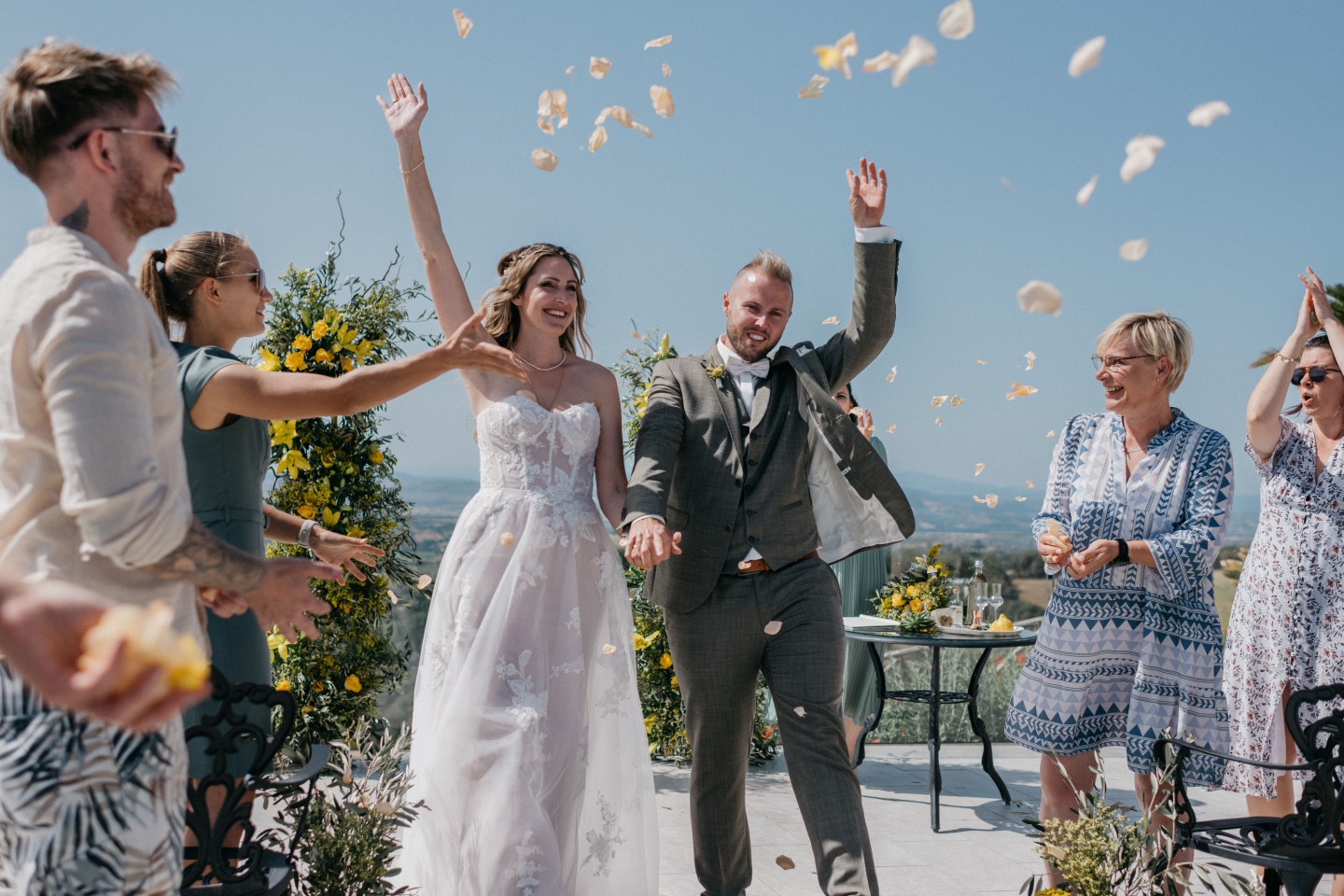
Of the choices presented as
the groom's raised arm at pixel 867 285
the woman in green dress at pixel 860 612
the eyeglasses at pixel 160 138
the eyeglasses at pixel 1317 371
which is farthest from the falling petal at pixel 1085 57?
the woman in green dress at pixel 860 612

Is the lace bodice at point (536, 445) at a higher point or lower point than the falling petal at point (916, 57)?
lower

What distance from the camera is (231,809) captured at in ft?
6.88

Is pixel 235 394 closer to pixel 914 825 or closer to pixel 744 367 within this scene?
pixel 744 367

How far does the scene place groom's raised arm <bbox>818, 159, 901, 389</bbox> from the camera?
3.27 metres

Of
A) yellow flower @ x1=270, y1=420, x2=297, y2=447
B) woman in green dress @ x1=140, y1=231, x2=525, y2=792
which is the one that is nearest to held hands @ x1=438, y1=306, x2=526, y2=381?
woman in green dress @ x1=140, y1=231, x2=525, y2=792

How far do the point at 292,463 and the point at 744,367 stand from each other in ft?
6.81

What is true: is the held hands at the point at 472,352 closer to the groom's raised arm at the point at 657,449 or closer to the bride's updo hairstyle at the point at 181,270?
the bride's updo hairstyle at the point at 181,270

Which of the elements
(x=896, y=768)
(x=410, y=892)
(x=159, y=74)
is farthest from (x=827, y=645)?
(x=896, y=768)

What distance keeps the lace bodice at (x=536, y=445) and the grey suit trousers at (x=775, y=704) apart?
1.88 feet

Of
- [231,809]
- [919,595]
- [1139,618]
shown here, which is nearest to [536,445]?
[231,809]

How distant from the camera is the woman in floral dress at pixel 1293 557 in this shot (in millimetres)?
3654

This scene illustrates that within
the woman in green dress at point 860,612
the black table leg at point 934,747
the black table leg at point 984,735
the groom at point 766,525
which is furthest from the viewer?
the woman in green dress at point 860,612

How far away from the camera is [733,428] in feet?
10.8

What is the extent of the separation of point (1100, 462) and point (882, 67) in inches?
65.6
